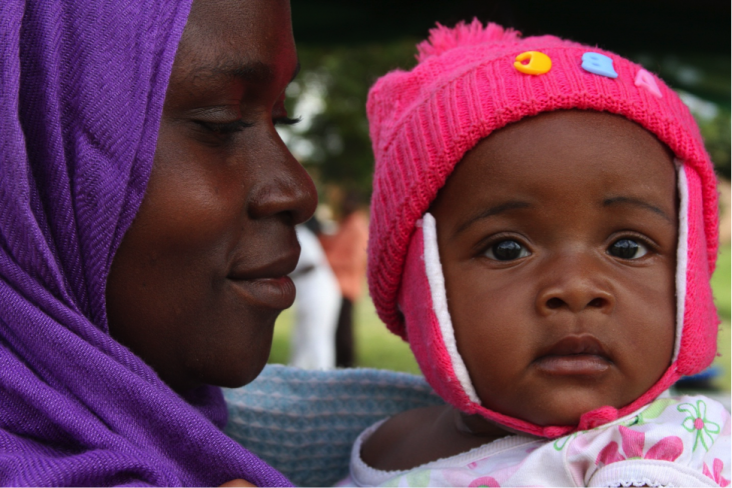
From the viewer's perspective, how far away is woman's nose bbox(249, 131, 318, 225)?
1.46m

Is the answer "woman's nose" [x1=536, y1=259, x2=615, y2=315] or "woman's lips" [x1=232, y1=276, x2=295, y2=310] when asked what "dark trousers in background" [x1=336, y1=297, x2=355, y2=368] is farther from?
"woman's nose" [x1=536, y1=259, x2=615, y2=315]

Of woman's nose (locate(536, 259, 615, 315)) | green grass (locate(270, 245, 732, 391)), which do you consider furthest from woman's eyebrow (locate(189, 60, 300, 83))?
green grass (locate(270, 245, 732, 391))

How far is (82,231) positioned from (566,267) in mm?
929

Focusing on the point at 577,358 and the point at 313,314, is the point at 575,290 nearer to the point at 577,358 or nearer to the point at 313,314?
the point at 577,358

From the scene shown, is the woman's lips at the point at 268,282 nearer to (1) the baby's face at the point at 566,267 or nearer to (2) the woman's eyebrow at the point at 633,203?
(1) the baby's face at the point at 566,267

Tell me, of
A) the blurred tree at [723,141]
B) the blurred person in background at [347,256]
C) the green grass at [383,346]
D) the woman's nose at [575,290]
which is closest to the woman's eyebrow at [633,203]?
the woman's nose at [575,290]

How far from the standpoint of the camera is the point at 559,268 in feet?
4.78

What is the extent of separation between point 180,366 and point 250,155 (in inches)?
17.8

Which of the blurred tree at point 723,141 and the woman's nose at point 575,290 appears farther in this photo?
the blurred tree at point 723,141

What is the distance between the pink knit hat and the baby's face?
0.09ft

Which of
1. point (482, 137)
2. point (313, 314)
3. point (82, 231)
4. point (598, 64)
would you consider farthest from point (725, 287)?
point (82, 231)

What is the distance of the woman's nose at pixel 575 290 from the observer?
1.42m

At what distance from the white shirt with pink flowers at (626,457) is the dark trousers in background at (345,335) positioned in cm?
753

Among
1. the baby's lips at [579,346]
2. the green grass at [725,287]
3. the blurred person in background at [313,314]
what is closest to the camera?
the baby's lips at [579,346]
